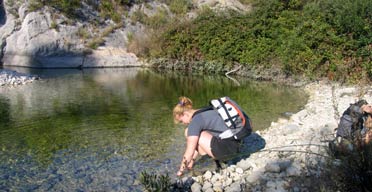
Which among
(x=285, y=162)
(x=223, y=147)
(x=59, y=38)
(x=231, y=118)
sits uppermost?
(x=59, y=38)

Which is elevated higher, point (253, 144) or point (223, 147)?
point (223, 147)

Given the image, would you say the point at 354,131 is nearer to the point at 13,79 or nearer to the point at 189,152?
the point at 189,152

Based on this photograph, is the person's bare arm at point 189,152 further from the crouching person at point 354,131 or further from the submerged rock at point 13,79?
the submerged rock at point 13,79

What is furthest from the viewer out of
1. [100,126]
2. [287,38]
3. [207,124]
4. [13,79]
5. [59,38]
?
[59,38]

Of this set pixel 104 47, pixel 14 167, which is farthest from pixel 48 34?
pixel 14 167

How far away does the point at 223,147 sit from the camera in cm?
602

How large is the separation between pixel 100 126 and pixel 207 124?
4.21 meters

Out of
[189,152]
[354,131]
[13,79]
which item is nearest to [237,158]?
[189,152]

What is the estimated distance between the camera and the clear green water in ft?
21.0

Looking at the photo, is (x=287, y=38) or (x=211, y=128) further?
(x=287, y=38)

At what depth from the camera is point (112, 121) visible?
9930mm

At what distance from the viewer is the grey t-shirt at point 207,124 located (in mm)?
5848

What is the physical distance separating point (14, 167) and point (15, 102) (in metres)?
6.11

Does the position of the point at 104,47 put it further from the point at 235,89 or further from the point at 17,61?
the point at 235,89
